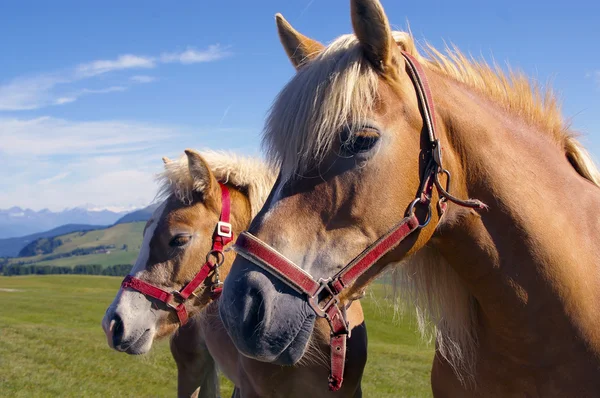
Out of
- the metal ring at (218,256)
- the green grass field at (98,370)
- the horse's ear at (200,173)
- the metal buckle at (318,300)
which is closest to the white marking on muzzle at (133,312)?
the metal ring at (218,256)

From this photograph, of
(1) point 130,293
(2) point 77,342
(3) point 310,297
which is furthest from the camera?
(2) point 77,342

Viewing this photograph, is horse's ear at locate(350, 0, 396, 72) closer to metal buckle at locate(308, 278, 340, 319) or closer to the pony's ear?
the pony's ear

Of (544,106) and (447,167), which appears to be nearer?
(447,167)

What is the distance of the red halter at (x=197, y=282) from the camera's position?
4332mm

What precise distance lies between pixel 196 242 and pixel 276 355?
2752 millimetres

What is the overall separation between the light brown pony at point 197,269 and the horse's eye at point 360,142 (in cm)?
193

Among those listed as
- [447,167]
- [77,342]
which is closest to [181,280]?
[447,167]

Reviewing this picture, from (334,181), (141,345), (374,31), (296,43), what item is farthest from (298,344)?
(141,345)

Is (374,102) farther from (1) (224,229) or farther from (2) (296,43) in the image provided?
(1) (224,229)

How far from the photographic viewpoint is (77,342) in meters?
15.3

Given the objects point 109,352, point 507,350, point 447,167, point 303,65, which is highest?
point 303,65

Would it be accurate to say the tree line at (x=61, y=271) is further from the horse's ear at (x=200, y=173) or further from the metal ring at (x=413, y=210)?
the metal ring at (x=413, y=210)

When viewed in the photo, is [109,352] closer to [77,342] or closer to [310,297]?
[77,342]

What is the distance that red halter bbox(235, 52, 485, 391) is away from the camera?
6.19 ft
